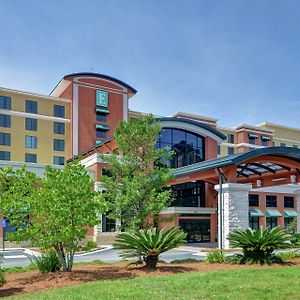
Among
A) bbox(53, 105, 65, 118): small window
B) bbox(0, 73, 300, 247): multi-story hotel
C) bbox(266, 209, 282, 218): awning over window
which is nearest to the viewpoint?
bbox(0, 73, 300, 247): multi-story hotel

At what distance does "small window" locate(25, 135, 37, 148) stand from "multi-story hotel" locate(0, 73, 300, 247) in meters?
0.03

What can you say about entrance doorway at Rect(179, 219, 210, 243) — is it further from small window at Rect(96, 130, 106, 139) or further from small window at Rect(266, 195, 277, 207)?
small window at Rect(96, 130, 106, 139)

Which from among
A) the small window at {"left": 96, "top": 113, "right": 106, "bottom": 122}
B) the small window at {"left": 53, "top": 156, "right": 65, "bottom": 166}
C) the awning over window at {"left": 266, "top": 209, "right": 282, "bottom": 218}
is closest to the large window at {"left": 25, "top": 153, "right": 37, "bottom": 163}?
the small window at {"left": 53, "top": 156, "right": 65, "bottom": 166}

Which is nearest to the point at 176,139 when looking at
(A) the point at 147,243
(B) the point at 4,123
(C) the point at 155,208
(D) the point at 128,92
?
(D) the point at 128,92

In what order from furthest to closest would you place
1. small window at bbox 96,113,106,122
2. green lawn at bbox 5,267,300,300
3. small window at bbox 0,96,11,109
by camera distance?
small window at bbox 96,113,106,122 < small window at bbox 0,96,11,109 < green lawn at bbox 5,267,300,300

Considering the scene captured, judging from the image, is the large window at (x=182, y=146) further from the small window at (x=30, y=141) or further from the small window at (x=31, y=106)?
the small window at (x=31, y=106)

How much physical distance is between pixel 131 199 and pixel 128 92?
141 feet

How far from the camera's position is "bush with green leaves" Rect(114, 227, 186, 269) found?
44.0 ft

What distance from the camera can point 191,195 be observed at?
43156 millimetres

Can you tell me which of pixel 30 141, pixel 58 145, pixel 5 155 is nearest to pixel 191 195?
pixel 58 145

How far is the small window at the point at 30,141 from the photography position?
5481 centimetres

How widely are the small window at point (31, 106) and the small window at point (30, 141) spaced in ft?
11.0

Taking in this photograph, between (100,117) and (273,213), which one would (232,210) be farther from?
(100,117)

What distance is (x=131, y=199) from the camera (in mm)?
17703
